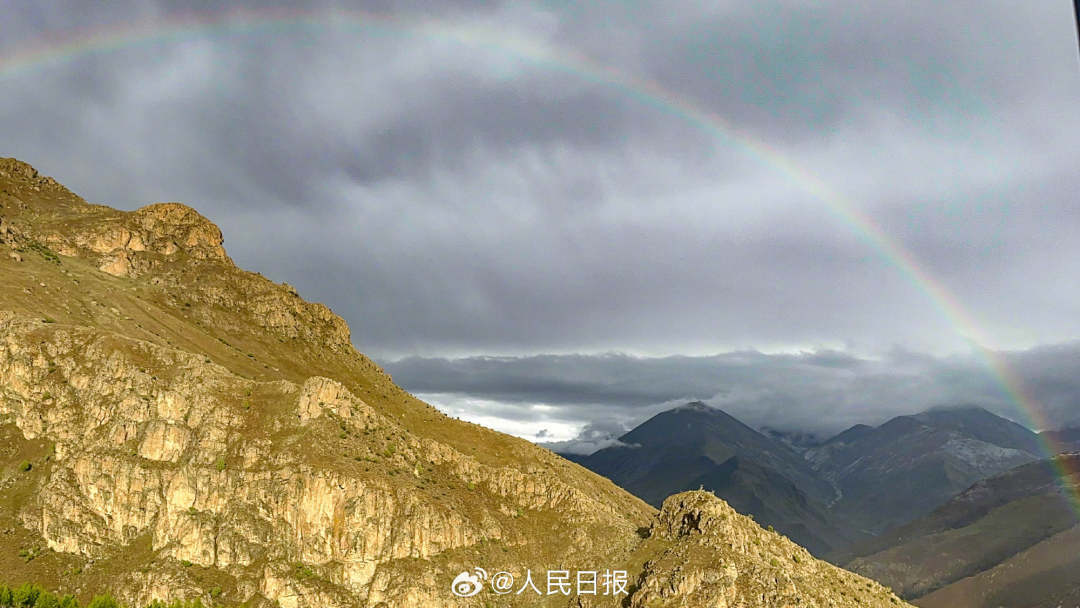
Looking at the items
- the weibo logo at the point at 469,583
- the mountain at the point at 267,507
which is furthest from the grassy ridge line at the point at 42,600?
the weibo logo at the point at 469,583

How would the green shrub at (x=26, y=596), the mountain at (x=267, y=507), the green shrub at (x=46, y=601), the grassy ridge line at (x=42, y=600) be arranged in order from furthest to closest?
the mountain at (x=267, y=507), the green shrub at (x=26, y=596), the green shrub at (x=46, y=601), the grassy ridge line at (x=42, y=600)

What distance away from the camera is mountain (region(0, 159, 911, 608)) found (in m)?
119

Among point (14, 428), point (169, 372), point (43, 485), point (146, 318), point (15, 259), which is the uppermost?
point (15, 259)

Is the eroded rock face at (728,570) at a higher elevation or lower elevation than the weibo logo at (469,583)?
higher

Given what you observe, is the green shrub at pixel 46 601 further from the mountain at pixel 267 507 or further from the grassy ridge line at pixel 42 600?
the mountain at pixel 267 507

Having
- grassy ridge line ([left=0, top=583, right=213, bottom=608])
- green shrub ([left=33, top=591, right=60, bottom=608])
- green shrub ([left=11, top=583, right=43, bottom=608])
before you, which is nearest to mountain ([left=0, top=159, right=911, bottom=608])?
grassy ridge line ([left=0, top=583, right=213, bottom=608])

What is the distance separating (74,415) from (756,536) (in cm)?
13452

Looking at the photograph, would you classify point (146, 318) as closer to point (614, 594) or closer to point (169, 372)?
point (169, 372)

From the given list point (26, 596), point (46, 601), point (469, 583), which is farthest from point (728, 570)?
point (26, 596)

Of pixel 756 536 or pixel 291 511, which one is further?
pixel 291 511

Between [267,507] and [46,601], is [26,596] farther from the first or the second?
[267,507]

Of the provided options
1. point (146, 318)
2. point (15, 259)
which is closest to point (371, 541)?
point (146, 318)

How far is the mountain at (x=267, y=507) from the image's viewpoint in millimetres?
118562

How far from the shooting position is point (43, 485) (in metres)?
130
